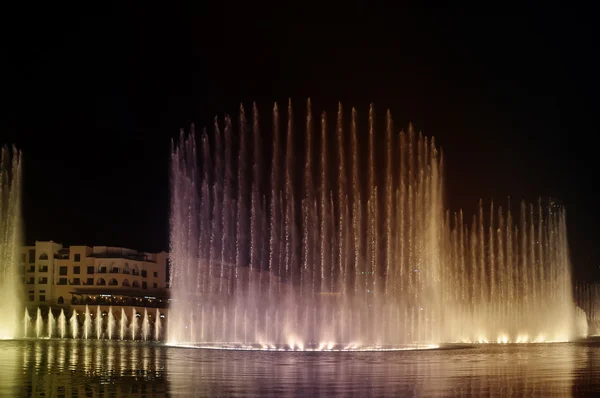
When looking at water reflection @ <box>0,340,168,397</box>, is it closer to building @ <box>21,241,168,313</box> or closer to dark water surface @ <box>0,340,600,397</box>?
dark water surface @ <box>0,340,600,397</box>

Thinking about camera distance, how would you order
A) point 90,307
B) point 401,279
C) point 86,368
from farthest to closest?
1. point 90,307
2. point 401,279
3. point 86,368

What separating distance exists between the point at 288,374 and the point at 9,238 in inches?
1320

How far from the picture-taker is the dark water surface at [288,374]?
17.4 metres

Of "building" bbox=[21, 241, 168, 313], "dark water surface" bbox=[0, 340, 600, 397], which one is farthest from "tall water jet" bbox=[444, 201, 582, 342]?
"building" bbox=[21, 241, 168, 313]

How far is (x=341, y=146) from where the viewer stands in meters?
41.0

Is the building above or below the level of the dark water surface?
above

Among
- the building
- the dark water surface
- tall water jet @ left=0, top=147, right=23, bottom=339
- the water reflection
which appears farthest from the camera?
the building

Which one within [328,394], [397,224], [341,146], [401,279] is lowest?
[328,394]

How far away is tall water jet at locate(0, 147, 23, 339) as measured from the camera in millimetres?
46312

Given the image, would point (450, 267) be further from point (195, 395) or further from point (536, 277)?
point (195, 395)

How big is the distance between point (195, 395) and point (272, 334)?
24.6 m

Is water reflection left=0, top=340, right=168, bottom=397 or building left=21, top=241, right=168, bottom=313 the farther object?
building left=21, top=241, right=168, bottom=313

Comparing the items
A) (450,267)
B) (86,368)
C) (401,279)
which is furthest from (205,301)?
(86,368)

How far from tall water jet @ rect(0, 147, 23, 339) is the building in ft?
96.7
